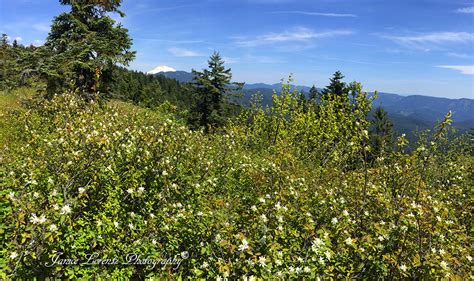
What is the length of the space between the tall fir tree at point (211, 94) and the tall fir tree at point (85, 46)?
26.5 feet

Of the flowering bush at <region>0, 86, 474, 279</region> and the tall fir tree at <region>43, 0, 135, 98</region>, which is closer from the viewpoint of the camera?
the flowering bush at <region>0, 86, 474, 279</region>

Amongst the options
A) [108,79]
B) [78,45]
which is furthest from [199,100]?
[78,45]

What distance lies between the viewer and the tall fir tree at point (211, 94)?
23.1 metres

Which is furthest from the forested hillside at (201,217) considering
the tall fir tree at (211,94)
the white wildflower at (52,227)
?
the tall fir tree at (211,94)

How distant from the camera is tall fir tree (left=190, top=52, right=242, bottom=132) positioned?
23094 mm

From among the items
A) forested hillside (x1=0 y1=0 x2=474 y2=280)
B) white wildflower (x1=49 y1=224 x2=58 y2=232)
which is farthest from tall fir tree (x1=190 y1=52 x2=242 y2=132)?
white wildflower (x1=49 y1=224 x2=58 y2=232)

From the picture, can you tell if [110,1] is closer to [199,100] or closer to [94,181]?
[199,100]

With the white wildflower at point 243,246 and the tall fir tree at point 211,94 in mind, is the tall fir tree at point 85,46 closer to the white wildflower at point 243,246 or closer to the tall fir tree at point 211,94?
the tall fir tree at point 211,94

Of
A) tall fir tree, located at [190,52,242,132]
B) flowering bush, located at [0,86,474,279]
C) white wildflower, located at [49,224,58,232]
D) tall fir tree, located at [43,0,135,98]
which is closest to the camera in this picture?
white wildflower, located at [49,224,58,232]

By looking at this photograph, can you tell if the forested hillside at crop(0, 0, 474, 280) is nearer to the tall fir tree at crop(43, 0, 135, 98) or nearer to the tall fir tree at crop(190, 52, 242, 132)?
the tall fir tree at crop(43, 0, 135, 98)

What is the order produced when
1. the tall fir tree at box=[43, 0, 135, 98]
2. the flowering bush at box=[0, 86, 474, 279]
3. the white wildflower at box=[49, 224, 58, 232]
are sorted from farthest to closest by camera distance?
the tall fir tree at box=[43, 0, 135, 98] → the flowering bush at box=[0, 86, 474, 279] → the white wildflower at box=[49, 224, 58, 232]

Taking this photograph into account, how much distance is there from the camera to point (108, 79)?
16.1 meters

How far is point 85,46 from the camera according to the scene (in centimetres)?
1400

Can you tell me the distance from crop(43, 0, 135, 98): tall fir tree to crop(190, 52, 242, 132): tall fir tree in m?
8.07
